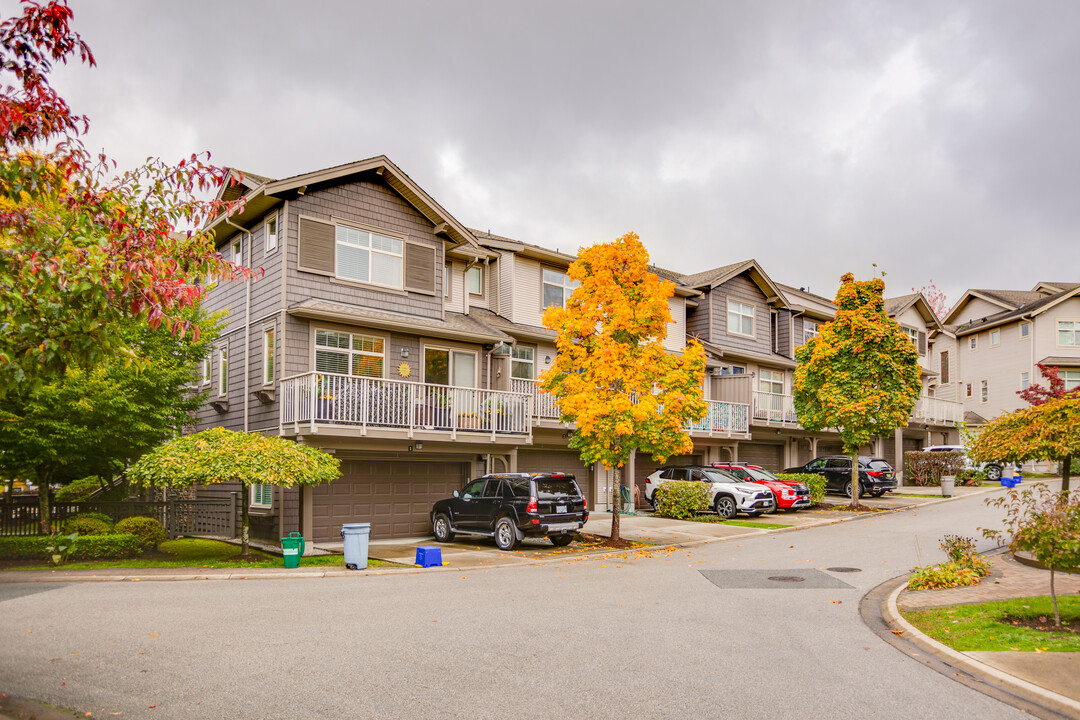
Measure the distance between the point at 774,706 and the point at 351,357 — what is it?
16351 millimetres

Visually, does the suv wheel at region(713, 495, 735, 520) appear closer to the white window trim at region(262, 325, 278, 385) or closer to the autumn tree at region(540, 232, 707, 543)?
the autumn tree at region(540, 232, 707, 543)

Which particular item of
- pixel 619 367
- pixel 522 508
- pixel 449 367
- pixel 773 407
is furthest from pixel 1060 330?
pixel 522 508

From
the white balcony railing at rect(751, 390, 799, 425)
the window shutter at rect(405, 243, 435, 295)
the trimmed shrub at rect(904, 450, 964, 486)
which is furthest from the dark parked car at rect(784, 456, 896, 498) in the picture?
the window shutter at rect(405, 243, 435, 295)

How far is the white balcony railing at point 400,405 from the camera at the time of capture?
62.1ft

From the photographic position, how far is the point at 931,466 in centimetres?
3941

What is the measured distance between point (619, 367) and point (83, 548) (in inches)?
496

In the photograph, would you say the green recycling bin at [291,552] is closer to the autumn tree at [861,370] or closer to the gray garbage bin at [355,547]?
the gray garbage bin at [355,547]

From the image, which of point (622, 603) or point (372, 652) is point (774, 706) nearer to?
point (372, 652)

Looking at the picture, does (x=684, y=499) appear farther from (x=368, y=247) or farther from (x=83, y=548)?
(x=83, y=548)

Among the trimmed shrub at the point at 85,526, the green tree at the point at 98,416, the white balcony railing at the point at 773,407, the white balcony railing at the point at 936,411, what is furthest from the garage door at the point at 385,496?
the white balcony railing at the point at 936,411

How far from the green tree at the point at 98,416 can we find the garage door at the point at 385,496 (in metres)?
4.49

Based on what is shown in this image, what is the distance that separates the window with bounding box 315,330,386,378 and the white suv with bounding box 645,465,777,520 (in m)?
11.1

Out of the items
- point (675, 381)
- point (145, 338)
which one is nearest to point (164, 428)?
point (145, 338)

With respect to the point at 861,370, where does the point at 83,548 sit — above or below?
below
